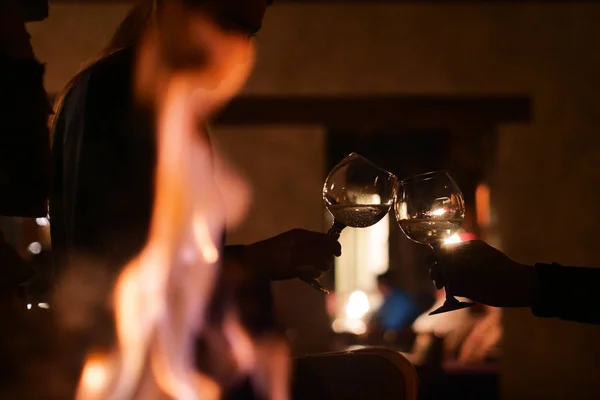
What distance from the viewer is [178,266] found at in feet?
4.80

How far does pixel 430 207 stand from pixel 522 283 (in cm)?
25

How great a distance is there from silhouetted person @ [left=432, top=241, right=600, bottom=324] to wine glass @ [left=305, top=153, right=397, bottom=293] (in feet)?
0.71

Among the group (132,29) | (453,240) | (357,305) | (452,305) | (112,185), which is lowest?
(357,305)

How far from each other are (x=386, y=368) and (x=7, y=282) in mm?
673

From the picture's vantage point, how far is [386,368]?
1.34m

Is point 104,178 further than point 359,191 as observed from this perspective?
No

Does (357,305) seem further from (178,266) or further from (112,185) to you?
(112,185)

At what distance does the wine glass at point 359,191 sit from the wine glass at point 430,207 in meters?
0.04

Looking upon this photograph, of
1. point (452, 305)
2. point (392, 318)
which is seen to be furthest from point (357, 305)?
point (452, 305)

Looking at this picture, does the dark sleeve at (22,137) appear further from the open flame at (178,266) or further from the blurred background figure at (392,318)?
the blurred background figure at (392,318)

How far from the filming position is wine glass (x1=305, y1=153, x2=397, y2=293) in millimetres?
1496

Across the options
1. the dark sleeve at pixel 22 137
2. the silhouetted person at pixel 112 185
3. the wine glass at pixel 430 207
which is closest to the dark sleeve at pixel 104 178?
the silhouetted person at pixel 112 185

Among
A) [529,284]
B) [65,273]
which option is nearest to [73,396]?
[65,273]

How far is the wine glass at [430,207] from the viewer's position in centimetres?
147
